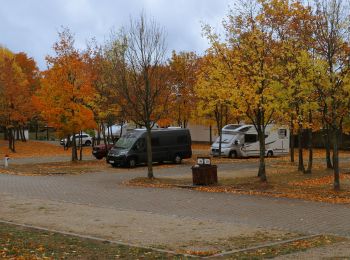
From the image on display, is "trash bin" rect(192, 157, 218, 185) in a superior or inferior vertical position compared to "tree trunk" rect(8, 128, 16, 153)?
inferior

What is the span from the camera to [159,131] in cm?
3500

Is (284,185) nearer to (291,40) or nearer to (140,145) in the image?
(291,40)

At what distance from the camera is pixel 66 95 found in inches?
1324

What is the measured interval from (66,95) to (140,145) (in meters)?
5.73

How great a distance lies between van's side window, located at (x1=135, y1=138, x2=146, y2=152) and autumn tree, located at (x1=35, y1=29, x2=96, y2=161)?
3760mm

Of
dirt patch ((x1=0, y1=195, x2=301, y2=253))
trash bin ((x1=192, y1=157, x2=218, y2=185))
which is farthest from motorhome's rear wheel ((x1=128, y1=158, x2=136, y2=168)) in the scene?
dirt patch ((x1=0, y1=195, x2=301, y2=253))

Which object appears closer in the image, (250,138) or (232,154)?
(232,154)

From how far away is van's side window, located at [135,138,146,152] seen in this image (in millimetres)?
33134

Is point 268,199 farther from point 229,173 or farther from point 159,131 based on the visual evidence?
point 159,131

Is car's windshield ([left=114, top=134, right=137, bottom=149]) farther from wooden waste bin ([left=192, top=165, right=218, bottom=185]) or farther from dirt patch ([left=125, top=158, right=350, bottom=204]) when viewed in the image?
wooden waste bin ([left=192, top=165, right=218, bottom=185])

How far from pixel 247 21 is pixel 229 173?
28.8 ft

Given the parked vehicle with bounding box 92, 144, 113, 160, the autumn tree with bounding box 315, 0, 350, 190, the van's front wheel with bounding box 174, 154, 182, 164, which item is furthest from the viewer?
the parked vehicle with bounding box 92, 144, 113, 160

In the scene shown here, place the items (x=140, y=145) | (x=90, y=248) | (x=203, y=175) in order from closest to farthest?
(x=90, y=248) < (x=203, y=175) < (x=140, y=145)

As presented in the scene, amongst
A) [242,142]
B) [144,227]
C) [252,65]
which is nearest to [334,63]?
[252,65]
